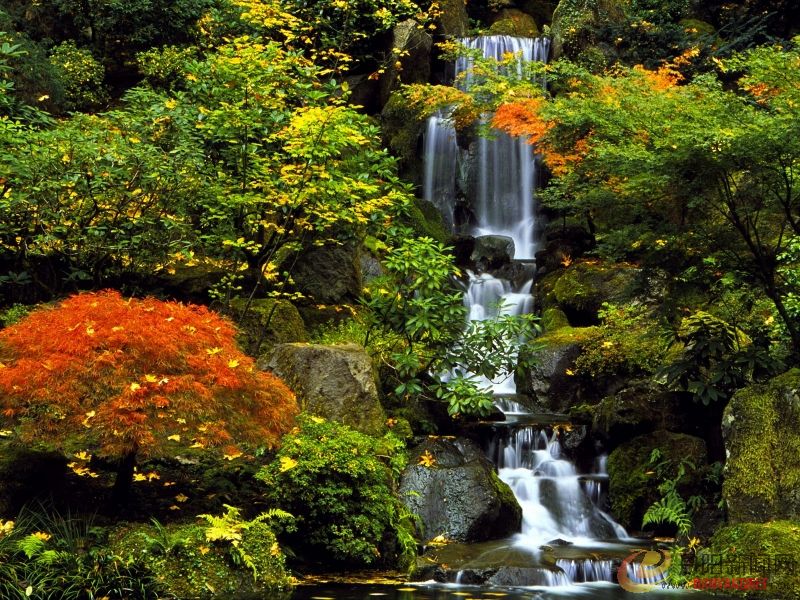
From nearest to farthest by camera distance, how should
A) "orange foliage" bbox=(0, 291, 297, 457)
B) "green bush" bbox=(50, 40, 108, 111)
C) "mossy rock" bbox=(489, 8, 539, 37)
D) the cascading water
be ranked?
"orange foliage" bbox=(0, 291, 297, 457)
the cascading water
"green bush" bbox=(50, 40, 108, 111)
"mossy rock" bbox=(489, 8, 539, 37)

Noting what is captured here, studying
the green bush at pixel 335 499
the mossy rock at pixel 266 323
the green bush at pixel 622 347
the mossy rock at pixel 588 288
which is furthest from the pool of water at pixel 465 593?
the mossy rock at pixel 588 288

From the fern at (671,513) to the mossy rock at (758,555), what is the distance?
0.81m

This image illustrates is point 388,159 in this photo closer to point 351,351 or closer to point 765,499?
point 351,351

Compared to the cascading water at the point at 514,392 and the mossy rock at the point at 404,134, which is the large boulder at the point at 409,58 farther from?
the cascading water at the point at 514,392

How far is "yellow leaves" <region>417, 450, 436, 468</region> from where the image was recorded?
9773 mm

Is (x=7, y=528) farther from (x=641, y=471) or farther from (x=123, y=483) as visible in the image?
(x=641, y=471)

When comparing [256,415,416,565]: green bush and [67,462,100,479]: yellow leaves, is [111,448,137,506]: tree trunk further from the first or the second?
[256,415,416,565]: green bush

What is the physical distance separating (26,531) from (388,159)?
7192 millimetres

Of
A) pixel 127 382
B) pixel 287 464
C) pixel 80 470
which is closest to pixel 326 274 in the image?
pixel 287 464

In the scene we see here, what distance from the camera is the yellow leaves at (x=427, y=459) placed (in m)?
9.77

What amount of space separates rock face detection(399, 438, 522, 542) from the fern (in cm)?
164

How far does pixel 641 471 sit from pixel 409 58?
556 inches

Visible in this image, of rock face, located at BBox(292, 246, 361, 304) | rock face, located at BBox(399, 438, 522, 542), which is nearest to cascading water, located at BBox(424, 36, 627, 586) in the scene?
rock face, located at BBox(399, 438, 522, 542)

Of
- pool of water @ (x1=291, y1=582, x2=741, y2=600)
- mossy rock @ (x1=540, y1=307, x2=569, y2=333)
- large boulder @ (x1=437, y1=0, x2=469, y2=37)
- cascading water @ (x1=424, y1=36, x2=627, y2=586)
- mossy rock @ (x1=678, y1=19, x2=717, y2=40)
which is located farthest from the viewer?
large boulder @ (x1=437, y1=0, x2=469, y2=37)
